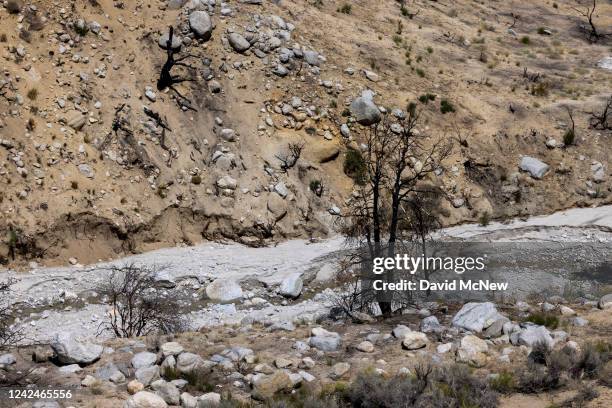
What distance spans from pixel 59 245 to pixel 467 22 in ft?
91.7

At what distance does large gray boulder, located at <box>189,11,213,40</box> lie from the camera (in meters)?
30.9

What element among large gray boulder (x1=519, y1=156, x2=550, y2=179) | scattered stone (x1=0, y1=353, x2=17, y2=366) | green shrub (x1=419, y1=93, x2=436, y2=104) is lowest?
scattered stone (x1=0, y1=353, x2=17, y2=366)

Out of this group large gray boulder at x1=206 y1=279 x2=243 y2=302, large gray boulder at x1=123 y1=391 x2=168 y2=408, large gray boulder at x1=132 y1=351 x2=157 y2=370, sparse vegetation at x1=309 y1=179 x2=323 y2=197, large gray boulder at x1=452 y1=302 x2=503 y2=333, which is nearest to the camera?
large gray boulder at x1=123 y1=391 x2=168 y2=408

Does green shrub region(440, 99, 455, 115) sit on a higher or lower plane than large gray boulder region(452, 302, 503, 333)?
higher

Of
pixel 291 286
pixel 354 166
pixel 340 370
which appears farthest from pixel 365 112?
pixel 340 370

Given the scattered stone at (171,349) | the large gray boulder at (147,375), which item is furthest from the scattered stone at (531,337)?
the large gray boulder at (147,375)

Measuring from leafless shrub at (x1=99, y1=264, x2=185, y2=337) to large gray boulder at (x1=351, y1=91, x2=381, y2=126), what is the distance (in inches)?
460

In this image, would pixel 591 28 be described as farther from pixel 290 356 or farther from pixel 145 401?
pixel 145 401

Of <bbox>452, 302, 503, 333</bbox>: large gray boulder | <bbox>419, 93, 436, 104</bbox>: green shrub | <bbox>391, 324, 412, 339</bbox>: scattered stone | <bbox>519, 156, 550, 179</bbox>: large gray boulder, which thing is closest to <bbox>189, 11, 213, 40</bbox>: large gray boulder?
<bbox>419, 93, 436, 104</bbox>: green shrub

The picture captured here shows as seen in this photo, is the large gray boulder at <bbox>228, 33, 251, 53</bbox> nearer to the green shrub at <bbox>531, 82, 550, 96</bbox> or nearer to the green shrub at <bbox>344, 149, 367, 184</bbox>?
the green shrub at <bbox>344, 149, 367, 184</bbox>

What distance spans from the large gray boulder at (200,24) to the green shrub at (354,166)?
26.4 feet

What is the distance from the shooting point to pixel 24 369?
13.4 metres

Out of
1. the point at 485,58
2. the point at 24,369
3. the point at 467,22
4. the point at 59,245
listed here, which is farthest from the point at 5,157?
the point at 467,22

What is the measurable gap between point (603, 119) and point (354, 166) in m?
12.9
